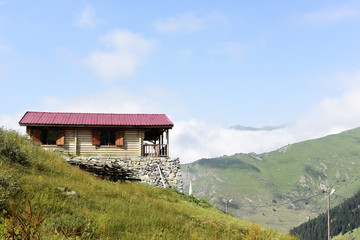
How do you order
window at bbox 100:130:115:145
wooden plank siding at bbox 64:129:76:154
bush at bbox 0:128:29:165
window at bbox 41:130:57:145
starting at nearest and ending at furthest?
1. bush at bbox 0:128:29:165
2. wooden plank siding at bbox 64:129:76:154
3. window at bbox 41:130:57:145
4. window at bbox 100:130:115:145

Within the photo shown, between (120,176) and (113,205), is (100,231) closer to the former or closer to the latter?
(113,205)

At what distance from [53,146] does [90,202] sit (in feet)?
75.2

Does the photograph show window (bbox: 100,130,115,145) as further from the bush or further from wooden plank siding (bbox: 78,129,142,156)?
the bush

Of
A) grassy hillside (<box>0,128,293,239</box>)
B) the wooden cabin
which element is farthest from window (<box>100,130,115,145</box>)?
grassy hillside (<box>0,128,293,239</box>)

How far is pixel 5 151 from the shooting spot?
15859 mm

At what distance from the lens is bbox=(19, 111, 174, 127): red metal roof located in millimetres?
33125

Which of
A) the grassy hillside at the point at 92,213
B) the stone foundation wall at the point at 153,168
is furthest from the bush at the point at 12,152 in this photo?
the stone foundation wall at the point at 153,168

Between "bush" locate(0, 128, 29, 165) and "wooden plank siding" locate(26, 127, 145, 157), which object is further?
"wooden plank siding" locate(26, 127, 145, 157)

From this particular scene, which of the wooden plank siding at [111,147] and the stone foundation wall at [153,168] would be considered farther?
the wooden plank siding at [111,147]

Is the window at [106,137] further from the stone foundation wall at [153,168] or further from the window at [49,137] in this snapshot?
the window at [49,137]

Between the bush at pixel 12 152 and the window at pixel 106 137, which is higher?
the window at pixel 106 137

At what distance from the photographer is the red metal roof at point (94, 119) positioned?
3312 centimetres

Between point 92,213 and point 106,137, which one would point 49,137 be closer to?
point 106,137

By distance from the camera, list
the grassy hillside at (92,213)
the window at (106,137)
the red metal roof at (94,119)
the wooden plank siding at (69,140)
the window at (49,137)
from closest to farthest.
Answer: the grassy hillside at (92,213)
the red metal roof at (94,119)
the wooden plank siding at (69,140)
the window at (49,137)
the window at (106,137)
